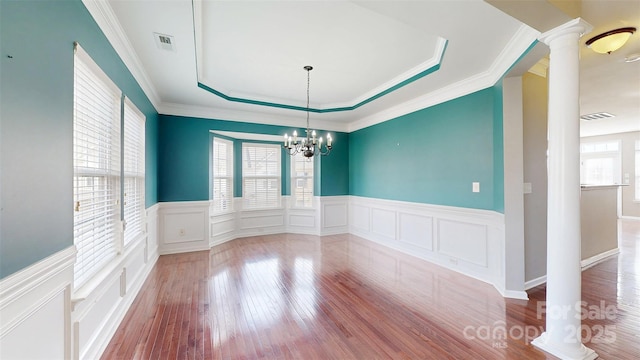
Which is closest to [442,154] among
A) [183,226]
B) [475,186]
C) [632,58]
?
[475,186]

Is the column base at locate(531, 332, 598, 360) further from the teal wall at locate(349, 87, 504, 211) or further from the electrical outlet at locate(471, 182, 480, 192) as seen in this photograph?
the electrical outlet at locate(471, 182, 480, 192)

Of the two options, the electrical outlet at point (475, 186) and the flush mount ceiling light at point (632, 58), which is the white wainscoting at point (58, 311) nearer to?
the electrical outlet at point (475, 186)

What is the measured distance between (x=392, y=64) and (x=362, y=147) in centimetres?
267

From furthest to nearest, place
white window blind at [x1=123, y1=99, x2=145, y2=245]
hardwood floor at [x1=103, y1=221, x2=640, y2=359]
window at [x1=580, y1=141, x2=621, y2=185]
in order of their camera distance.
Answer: window at [x1=580, y1=141, x2=621, y2=185] → white window blind at [x1=123, y1=99, x2=145, y2=245] → hardwood floor at [x1=103, y1=221, x2=640, y2=359]

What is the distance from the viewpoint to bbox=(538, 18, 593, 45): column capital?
1936 millimetres

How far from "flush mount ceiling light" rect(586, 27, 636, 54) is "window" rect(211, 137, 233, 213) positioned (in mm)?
5747

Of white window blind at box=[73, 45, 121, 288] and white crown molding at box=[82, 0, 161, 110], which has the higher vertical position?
white crown molding at box=[82, 0, 161, 110]

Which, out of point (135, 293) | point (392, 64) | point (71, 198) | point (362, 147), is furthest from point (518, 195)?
point (135, 293)

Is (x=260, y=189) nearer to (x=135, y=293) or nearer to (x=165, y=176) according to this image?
(x=165, y=176)

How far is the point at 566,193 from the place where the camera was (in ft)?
6.53

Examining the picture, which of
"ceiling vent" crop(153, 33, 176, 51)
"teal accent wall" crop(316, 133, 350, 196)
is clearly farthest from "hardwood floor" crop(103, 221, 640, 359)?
"ceiling vent" crop(153, 33, 176, 51)

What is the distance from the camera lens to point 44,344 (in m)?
1.30

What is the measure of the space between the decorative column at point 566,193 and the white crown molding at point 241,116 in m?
4.39

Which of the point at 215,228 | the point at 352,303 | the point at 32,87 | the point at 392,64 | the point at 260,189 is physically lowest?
the point at 352,303
